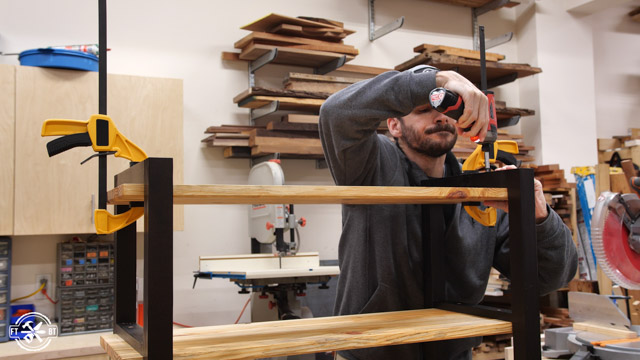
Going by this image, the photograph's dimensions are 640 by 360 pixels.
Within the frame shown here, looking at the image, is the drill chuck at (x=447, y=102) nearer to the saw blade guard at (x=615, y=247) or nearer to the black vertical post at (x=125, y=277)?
the black vertical post at (x=125, y=277)

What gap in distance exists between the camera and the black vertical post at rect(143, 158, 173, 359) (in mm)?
802

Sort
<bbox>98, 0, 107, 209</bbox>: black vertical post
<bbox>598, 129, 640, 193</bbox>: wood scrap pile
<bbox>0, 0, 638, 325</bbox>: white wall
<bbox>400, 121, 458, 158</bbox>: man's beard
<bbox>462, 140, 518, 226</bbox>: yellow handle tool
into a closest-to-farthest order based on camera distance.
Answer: <bbox>98, 0, 107, 209</bbox>: black vertical post → <bbox>462, 140, 518, 226</bbox>: yellow handle tool → <bbox>400, 121, 458, 158</bbox>: man's beard → <bbox>0, 0, 638, 325</bbox>: white wall → <bbox>598, 129, 640, 193</bbox>: wood scrap pile

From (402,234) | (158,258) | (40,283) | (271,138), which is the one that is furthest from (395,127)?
(40,283)

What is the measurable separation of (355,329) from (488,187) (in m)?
0.38

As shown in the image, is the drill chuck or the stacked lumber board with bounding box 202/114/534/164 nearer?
the drill chuck

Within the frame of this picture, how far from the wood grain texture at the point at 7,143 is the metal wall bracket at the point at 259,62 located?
1305 millimetres

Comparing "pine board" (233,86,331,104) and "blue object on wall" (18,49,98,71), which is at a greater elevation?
"blue object on wall" (18,49,98,71)

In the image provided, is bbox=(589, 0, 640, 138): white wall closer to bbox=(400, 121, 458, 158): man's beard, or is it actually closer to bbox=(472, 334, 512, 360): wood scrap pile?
bbox=(472, 334, 512, 360): wood scrap pile

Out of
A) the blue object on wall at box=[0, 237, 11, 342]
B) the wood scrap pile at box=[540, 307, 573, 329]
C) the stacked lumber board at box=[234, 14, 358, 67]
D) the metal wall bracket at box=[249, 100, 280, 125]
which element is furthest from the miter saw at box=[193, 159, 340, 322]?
the wood scrap pile at box=[540, 307, 573, 329]

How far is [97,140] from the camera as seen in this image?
37.6 inches

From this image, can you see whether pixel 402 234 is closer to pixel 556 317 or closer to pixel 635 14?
pixel 556 317

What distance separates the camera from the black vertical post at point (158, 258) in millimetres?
802

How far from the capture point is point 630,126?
15.9 ft

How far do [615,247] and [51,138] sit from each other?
8.43 ft
